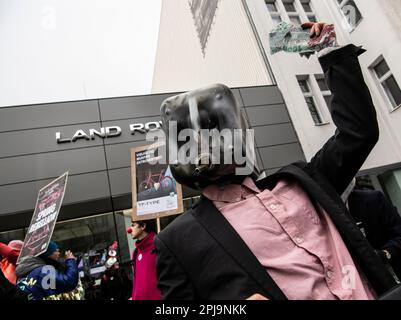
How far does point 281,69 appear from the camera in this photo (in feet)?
31.0

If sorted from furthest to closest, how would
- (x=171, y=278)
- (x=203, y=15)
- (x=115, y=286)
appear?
1. (x=203, y=15)
2. (x=115, y=286)
3. (x=171, y=278)

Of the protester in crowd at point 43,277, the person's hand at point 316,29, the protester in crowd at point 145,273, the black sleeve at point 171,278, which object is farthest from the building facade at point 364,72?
the black sleeve at point 171,278

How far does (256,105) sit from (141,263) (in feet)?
23.3

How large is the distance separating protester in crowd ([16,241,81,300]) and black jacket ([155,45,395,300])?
218 centimetres

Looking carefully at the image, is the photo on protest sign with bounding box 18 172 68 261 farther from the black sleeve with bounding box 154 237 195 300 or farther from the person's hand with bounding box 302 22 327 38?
the person's hand with bounding box 302 22 327 38

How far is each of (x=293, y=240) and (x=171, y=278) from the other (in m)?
0.41

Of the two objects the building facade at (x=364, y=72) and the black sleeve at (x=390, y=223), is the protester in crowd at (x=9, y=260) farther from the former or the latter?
the building facade at (x=364, y=72)

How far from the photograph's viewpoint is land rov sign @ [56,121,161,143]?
7809 millimetres

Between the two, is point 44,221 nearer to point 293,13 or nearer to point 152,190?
point 152,190

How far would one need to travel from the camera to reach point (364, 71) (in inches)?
365

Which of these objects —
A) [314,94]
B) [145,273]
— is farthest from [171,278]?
[314,94]

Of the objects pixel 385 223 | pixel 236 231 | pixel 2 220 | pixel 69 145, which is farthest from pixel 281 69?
pixel 236 231

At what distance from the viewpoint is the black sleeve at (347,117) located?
3.43 ft

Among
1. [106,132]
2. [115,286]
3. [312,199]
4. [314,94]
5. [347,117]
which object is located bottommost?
[115,286]
